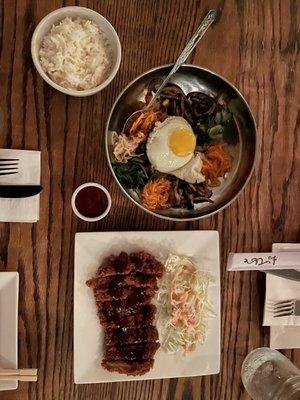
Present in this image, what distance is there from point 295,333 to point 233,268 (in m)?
0.36

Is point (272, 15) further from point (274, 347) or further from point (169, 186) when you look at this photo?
point (274, 347)

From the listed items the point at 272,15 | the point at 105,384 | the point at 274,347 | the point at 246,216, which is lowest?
the point at 105,384

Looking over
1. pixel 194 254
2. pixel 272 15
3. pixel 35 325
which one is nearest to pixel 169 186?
pixel 194 254

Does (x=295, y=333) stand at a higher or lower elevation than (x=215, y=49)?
lower

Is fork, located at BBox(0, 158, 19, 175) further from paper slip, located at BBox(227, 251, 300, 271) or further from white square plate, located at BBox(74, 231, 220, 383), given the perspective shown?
paper slip, located at BBox(227, 251, 300, 271)

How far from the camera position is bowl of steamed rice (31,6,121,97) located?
5.46 feet

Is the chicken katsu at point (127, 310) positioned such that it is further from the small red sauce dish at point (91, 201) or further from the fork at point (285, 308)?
the fork at point (285, 308)

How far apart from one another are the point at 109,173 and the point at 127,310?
449 mm

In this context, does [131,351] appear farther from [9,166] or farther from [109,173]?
[9,166]

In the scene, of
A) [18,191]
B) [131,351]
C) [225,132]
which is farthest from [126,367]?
[225,132]

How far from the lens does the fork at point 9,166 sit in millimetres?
1712

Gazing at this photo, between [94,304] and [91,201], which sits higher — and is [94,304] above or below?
below

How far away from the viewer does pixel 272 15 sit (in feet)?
6.33

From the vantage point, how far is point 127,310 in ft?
5.75
